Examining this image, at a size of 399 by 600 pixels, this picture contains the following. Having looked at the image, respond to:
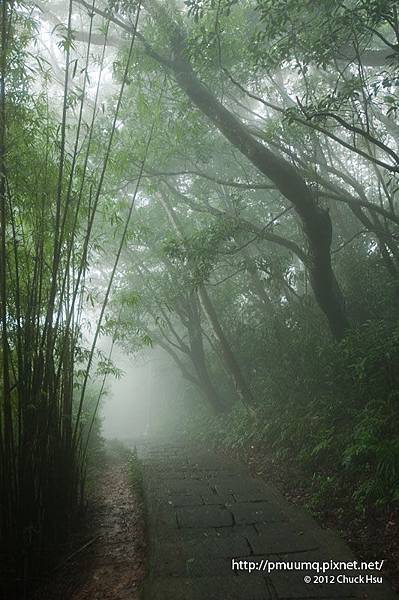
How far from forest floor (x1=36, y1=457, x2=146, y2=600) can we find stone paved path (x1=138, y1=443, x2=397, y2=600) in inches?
7.4

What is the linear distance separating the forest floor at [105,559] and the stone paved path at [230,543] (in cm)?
19

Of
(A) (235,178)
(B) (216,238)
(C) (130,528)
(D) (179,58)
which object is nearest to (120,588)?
(C) (130,528)

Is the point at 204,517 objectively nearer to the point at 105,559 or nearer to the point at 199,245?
the point at 105,559

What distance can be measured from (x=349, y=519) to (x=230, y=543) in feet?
3.48

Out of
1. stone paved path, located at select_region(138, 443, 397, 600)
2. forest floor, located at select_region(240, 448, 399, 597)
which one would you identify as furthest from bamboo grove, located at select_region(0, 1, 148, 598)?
forest floor, located at select_region(240, 448, 399, 597)

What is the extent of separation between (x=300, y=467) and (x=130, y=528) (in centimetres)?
205

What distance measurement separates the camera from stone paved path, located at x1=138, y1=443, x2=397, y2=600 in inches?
100

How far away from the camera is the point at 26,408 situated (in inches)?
110

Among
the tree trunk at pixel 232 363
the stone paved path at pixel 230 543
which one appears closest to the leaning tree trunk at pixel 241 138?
the tree trunk at pixel 232 363

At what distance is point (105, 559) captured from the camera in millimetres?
3297

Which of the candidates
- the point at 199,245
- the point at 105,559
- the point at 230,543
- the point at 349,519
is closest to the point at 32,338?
the point at 105,559

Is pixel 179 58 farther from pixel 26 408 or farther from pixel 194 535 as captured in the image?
pixel 194 535

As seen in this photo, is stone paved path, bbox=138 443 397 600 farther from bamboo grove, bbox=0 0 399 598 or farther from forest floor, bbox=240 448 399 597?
bamboo grove, bbox=0 0 399 598

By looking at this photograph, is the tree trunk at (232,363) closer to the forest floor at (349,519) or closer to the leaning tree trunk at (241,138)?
the forest floor at (349,519)
